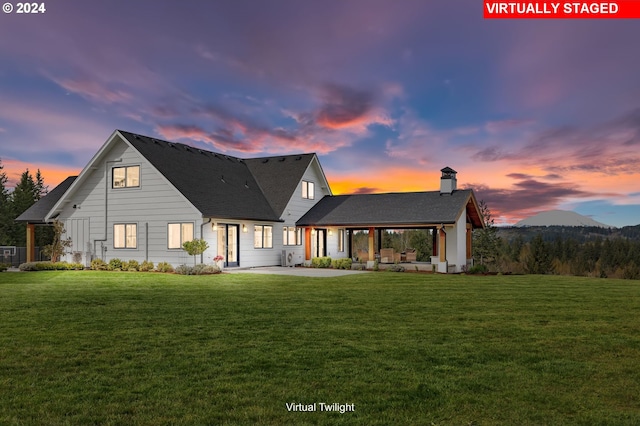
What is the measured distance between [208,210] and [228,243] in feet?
9.07

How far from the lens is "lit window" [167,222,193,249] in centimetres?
2425

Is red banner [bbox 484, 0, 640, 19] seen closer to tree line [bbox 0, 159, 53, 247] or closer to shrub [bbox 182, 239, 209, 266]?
shrub [bbox 182, 239, 209, 266]

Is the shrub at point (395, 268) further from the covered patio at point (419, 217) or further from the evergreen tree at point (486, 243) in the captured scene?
the evergreen tree at point (486, 243)

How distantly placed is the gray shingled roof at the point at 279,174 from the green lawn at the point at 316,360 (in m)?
16.6

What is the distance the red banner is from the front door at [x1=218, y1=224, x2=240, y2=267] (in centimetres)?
1600

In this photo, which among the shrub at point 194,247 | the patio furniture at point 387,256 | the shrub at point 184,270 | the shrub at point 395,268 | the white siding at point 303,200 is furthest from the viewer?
the white siding at point 303,200

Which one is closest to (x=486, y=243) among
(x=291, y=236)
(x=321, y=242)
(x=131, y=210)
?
(x=321, y=242)

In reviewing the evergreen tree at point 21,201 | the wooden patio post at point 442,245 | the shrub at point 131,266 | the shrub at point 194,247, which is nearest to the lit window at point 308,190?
the wooden patio post at point 442,245

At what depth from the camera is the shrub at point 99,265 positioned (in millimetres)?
25359

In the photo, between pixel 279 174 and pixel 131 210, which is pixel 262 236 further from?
pixel 131 210

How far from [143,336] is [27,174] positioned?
188ft

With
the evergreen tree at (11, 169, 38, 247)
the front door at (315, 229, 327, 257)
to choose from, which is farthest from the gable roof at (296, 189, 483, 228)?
the evergreen tree at (11, 169, 38, 247)

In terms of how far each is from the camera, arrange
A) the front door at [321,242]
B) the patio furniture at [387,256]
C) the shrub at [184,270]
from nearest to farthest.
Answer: the shrub at [184,270] → the patio furniture at [387,256] → the front door at [321,242]

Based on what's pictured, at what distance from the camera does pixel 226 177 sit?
28969 mm
